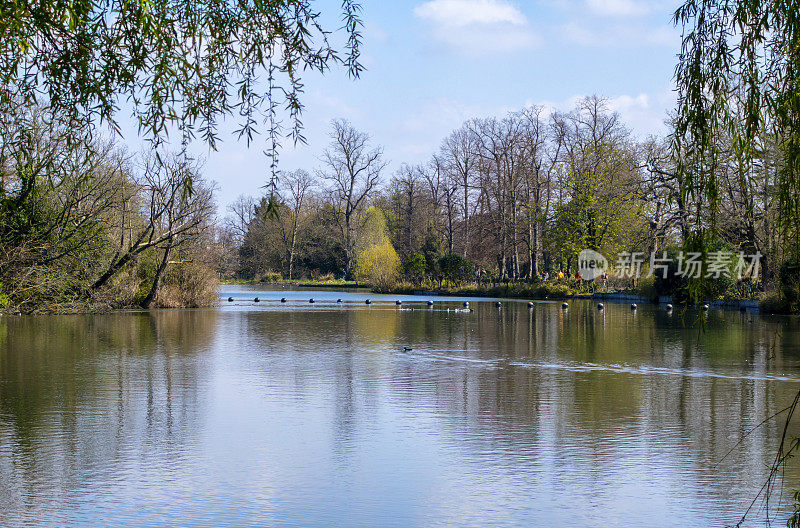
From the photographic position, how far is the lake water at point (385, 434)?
552 cm

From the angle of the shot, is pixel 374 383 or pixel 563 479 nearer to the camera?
pixel 563 479

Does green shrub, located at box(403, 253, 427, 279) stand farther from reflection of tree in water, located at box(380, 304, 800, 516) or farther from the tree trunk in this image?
reflection of tree in water, located at box(380, 304, 800, 516)

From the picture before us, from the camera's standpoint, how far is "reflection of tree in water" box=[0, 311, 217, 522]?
20.7 ft

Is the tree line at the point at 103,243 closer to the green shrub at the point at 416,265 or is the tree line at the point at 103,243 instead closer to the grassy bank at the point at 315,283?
the green shrub at the point at 416,265

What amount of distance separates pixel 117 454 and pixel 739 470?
546cm

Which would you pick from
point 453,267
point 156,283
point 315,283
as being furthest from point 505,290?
point 315,283

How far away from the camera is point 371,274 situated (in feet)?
177

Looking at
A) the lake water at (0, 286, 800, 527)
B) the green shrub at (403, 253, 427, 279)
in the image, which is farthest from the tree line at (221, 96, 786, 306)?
the lake water at (0, 286, 800, 527)

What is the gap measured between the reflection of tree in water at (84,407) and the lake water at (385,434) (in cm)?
3

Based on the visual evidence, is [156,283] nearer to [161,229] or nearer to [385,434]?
[161,229]

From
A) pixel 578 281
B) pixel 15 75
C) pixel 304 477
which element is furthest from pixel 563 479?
pixel 578 281

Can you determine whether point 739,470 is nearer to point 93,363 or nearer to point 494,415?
point 494,415

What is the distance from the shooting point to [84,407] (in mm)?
8969

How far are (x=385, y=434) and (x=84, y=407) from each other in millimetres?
3778
